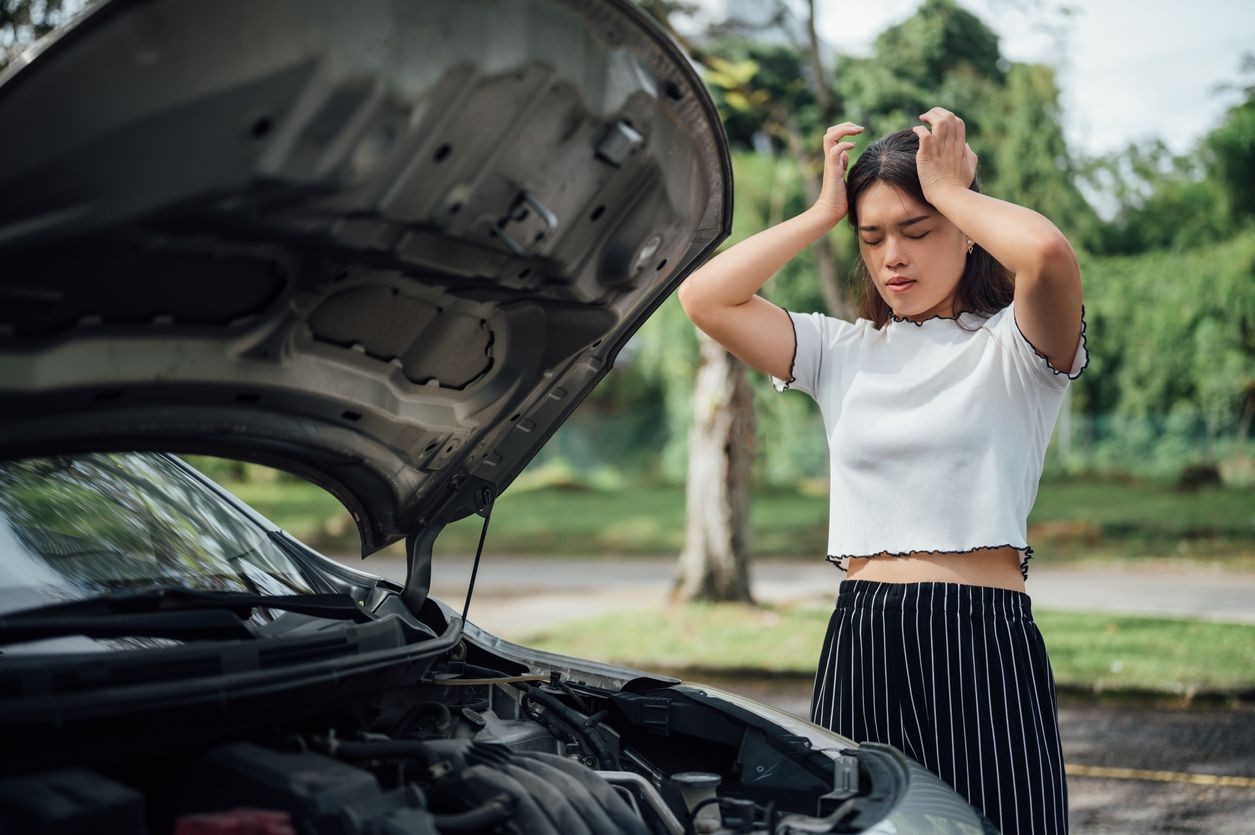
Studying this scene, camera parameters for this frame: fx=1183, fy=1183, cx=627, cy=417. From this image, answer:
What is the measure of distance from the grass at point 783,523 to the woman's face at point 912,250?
12460 millimetres

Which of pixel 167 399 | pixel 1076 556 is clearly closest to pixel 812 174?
pixel 1076 556

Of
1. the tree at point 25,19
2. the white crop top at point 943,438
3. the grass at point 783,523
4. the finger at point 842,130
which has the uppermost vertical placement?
the tree at point 25,19

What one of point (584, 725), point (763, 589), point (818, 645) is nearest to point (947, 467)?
point (584, 725)

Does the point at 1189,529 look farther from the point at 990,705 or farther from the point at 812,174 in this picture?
the point at 990,705

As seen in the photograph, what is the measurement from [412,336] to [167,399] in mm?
513

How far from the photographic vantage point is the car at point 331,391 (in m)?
1.64

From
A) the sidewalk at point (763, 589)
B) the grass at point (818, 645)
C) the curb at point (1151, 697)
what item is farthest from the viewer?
the sidewalk at point (763, 589)

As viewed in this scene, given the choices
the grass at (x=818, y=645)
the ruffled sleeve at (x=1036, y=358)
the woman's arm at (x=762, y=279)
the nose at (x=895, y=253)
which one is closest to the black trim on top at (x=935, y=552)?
the ruffled sleeve at (x=1036, y=358)

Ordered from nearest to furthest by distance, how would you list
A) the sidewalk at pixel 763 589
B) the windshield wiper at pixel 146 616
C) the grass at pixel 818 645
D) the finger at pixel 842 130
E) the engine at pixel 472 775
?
the engine at pixel 472 775, the windshield wiper at pixel 146 616, the finger at pixel 842 130, the grass at pixel 818 645, the sidewalk at pixel 763 589

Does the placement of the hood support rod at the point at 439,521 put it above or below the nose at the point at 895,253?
below

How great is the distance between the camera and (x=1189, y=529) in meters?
15.3

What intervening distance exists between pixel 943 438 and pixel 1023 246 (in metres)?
0.42

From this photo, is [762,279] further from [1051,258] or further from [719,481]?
[719,481]

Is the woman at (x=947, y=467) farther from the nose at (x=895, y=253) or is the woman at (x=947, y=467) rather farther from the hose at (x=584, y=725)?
the hose at (x=584, y=725)
